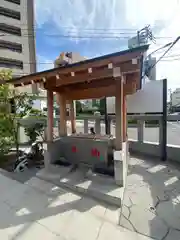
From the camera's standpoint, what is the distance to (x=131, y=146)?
20.7ft

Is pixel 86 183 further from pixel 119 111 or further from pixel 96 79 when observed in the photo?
pixel 96 79

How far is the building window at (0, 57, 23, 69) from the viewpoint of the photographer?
81.4 ft

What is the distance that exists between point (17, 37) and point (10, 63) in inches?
185

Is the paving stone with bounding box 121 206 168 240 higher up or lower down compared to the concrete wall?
lower down

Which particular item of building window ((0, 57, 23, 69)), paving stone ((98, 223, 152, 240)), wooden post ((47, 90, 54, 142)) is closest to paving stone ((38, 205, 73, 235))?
paving stone ((98, 223, 152, 240))

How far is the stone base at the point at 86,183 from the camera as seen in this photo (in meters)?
3.10

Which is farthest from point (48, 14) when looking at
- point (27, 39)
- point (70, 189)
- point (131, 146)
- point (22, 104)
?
point (27, 39)

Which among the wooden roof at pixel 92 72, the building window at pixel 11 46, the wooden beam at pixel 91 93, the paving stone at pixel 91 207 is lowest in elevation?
the paving stone at pixel 91 207

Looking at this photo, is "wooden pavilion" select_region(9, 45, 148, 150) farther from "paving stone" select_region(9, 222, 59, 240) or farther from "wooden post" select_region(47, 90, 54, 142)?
"paving stone" select_region(9, 222, 59, 240)

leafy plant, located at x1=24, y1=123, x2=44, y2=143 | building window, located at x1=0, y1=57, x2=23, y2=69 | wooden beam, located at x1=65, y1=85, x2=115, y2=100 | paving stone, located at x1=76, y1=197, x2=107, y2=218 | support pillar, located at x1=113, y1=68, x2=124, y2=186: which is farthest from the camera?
building window, located at x1=0, y1=57, x2=23, y2=69

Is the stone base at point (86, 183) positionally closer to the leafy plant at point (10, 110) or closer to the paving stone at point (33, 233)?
the paving stone at point (33, 233)

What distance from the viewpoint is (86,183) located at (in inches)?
141

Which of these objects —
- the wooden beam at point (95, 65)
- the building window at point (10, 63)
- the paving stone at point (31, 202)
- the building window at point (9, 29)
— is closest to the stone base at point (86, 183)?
the paving stone at point (31, 202)

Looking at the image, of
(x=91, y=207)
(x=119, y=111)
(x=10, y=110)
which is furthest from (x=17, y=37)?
(x=91, y=207)
